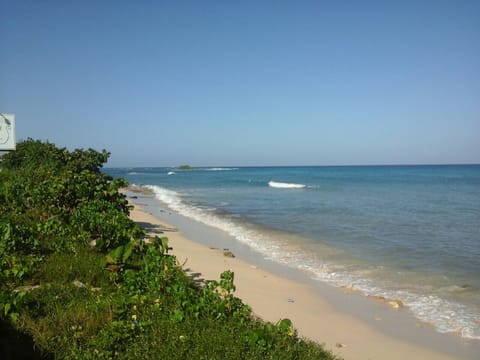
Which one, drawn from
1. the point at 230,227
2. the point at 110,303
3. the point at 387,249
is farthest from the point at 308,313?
the point at 230,227

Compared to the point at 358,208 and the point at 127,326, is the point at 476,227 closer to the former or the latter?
the point at 358,208

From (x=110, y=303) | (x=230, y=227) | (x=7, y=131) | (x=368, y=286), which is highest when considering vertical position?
(x=7, y=131)

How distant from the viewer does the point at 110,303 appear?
4.31m

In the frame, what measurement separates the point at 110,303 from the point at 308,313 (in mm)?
3736

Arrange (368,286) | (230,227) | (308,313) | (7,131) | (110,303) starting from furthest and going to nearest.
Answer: (230,227)
(7,131)
(368,286)
(308,313)
(110,303)

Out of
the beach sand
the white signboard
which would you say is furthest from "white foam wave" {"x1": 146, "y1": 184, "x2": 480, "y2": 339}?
the white signboard

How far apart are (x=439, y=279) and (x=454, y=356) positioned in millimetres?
3856

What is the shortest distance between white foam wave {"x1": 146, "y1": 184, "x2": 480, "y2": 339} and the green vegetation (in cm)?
349

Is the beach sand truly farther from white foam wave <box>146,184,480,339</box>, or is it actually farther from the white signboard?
the white signboard

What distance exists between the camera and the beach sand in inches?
215

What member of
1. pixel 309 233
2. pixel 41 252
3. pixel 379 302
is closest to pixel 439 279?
pixel 379 302

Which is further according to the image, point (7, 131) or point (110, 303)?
point (7, 131)

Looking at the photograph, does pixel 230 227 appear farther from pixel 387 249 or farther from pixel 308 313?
pixel 308 313

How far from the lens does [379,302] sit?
7.48 m
